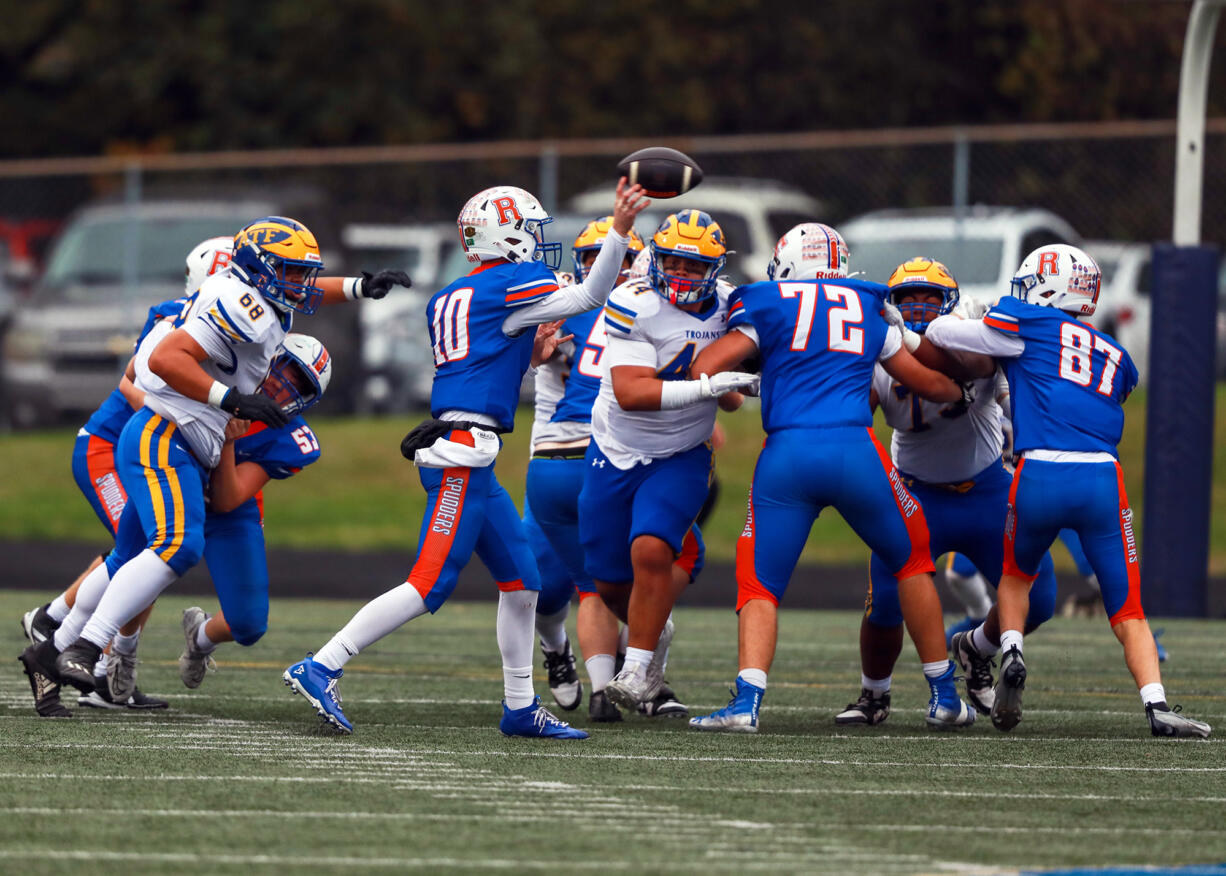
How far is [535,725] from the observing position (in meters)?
7.16

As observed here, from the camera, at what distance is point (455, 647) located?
420 inches

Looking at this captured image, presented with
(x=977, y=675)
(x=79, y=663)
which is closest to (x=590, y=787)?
(x=79, y=663)

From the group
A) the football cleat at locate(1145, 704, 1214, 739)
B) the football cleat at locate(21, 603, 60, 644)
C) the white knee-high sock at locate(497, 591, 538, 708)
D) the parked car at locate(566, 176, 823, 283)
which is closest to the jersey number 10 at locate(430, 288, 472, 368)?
the white knee-high sock at locate(497, 591, 538, 708)

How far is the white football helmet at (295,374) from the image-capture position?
7.82 meters

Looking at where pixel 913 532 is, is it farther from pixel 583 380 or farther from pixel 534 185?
pixel 534 185

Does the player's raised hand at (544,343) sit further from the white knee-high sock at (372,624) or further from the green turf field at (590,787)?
the green turf field at (590,787)

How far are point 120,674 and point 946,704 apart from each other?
3032 millimetres

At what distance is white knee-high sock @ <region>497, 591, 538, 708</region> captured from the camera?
7148 millimetres

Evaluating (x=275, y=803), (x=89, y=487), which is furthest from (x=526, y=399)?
(x=275, y=803)

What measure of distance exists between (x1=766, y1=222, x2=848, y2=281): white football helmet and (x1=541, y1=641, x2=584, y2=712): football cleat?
1.81m

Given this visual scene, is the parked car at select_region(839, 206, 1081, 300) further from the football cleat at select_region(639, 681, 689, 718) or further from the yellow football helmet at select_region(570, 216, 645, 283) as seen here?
the football cleat at select_region(639, 681, 689, 718)

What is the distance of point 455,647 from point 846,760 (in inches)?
167

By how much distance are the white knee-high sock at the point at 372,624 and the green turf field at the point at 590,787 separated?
293 millimetres

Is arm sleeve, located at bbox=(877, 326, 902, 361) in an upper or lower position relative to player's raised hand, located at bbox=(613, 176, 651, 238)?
lower
